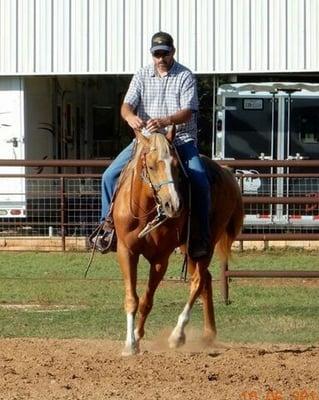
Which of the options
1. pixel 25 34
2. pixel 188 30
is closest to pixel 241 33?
pixel 188 30

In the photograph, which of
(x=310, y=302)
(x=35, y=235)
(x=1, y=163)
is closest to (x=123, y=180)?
(x=310, y=302)

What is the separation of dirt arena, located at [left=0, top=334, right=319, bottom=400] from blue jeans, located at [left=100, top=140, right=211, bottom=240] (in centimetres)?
113

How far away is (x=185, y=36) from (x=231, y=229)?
12.2m

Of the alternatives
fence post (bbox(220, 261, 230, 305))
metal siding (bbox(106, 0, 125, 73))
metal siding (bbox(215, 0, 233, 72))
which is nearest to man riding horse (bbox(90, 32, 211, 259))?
fence post (bbox(220, 261, 230, 305))

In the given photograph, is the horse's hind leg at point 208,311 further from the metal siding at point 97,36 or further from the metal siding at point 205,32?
the metal siding at point 97,36

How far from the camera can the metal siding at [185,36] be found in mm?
22375

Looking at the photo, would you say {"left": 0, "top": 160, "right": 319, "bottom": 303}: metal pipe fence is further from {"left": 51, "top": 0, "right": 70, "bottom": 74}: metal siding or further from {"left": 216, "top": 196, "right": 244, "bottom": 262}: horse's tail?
{"left": 216, "top": 196, "right": 244, "bottom": 262}: horse's tail

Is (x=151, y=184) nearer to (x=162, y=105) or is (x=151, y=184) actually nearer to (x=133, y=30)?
(x=162, y=105)

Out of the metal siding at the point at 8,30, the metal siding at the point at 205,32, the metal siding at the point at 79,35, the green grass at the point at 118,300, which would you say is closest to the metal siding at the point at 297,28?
the metal siding at the point at 205,32

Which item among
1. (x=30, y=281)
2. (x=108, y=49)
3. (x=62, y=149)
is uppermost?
(x=108, y=49)

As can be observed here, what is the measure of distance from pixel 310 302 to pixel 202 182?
14.1 feet

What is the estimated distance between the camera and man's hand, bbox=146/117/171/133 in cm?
895

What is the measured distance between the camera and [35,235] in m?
19.0

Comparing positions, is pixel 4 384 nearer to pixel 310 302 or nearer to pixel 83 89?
pixel 310 302
